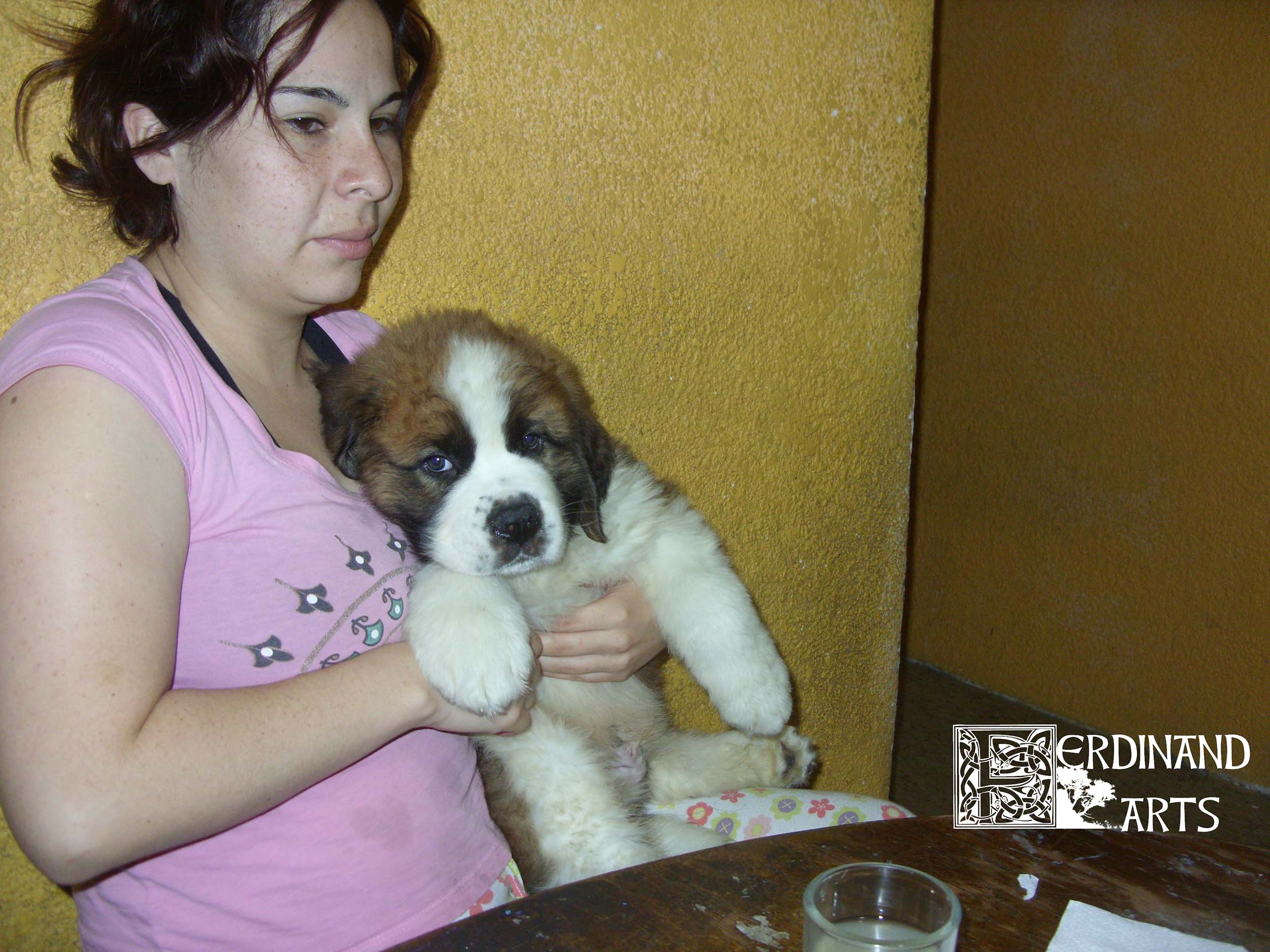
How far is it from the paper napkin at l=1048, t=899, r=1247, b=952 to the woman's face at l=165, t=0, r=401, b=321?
111cm

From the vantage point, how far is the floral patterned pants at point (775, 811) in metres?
1.50

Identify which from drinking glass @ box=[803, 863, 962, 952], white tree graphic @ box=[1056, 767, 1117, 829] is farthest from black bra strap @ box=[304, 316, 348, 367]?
white tree graphic @ box=[1056, 767, 1117, 829]

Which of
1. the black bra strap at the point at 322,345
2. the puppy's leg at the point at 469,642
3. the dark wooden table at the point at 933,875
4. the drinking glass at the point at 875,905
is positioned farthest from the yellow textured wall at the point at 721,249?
the drinking glass at the point at 875,905

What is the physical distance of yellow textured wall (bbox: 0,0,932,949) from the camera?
68.7 inches

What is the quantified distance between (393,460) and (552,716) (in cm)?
49

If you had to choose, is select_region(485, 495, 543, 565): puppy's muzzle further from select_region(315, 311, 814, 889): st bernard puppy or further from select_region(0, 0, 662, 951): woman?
select_region(0, 0, 662, 951): woman

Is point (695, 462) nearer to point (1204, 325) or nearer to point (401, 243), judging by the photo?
point (401, 243)

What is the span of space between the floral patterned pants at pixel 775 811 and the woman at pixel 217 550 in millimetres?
369

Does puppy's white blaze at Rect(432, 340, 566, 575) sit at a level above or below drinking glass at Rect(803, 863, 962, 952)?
above

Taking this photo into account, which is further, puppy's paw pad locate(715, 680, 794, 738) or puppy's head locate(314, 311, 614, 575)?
puppy's paw pad locate(715, 680, 794, 738)

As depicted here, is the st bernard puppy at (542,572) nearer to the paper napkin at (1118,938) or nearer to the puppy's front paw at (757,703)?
the puppy's front paw at (757,703)

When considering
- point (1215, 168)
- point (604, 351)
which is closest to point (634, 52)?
point (604, 351)

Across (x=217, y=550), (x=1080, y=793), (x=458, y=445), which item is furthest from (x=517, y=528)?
(x=1080, y=793)

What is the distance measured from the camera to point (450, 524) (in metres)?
1.34
